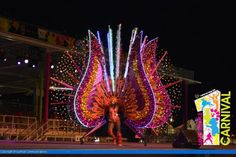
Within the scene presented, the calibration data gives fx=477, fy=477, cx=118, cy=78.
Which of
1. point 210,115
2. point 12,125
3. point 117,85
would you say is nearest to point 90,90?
point 117,85

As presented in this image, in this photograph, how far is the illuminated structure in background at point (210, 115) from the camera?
21594 millimetres

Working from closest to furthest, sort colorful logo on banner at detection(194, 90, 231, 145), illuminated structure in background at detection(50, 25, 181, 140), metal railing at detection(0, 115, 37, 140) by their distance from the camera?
illuminated structure in background at detection(50, 25, 181, 140) → colorful logo on banner at detection(194, 90, 231, 145) → metal railing at detection(0, 115, 37, 140)

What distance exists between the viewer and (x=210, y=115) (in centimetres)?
2164

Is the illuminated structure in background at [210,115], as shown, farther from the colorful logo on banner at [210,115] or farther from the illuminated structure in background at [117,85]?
the illuminated structure in background at [117,85]

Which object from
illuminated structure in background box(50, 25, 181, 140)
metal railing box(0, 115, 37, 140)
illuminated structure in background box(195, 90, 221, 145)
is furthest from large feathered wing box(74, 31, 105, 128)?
metal railing box(0, 115, 37, 140)

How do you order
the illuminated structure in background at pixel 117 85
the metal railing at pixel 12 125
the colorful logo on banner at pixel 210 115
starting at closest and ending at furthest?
1. the illuminated structure in background at pixel 117 85
2. the colorful logo on banner at pixel 210 115
3. the metal railing at pixel 12 125

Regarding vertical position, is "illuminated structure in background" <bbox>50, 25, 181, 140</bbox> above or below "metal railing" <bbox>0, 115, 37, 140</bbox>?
above

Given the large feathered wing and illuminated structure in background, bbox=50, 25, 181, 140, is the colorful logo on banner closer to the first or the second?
illuminated structure in background, bbox=50, 25, 181, 140

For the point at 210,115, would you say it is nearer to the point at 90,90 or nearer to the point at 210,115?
the point at 210,115

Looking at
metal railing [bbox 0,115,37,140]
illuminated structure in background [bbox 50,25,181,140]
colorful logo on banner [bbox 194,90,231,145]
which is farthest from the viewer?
metal railing [bbox 0,115,37,140]

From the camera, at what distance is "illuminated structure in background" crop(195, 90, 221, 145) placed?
2159cm

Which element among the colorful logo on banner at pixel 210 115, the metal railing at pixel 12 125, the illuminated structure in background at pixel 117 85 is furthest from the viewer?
the metal railing at pixel 12 125

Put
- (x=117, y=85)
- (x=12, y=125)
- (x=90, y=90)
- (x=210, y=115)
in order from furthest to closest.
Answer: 1. (x=12, y=125)
2. (x=210, y=115)
3. (x=90, y=90)
4. (x=117, y=85)

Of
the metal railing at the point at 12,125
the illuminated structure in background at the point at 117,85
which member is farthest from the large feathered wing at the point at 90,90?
the metal railing at the point at 12,125
